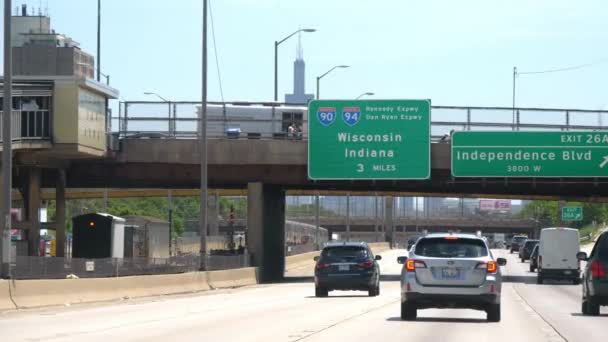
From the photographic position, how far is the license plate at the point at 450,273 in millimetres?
23225

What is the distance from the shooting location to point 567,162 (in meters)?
53.0

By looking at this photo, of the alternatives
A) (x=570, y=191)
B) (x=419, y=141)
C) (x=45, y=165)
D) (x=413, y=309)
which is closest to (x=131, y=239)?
(x=45, y=165)

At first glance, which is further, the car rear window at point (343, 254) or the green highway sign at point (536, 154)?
the green highway sign at point (536, 154)

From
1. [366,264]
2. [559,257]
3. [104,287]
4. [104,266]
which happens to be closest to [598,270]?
[366,264]

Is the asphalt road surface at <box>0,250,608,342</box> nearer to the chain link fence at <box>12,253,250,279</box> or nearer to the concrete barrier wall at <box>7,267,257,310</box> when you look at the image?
the concrete barrier wall at <box>7,267,257,310</box>

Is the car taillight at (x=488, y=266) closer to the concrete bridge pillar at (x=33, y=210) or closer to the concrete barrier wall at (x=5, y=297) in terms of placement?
the concrete barrier wall at (x=5, y=297)

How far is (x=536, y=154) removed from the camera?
52938 millimetres

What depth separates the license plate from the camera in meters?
23.2

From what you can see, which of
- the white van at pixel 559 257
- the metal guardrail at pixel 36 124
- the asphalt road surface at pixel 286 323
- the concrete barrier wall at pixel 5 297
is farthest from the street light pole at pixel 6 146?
the white van at pixel 559 257

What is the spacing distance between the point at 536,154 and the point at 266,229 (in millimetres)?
13637

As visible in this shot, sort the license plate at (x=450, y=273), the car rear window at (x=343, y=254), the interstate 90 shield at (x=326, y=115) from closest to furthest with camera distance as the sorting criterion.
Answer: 1. the license plate at (x=450, y=273)
2. the car rear window at (x=343, y=254)
3. the interstate 90 shield at (x=326, y=115)

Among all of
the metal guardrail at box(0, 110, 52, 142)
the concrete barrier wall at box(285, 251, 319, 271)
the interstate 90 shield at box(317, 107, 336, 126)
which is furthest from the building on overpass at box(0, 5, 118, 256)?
the concrete barrier wall at box(285, 251, 319, 271)

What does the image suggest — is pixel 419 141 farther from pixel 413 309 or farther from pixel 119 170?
pixel 413 309

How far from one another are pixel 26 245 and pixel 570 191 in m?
26.0
